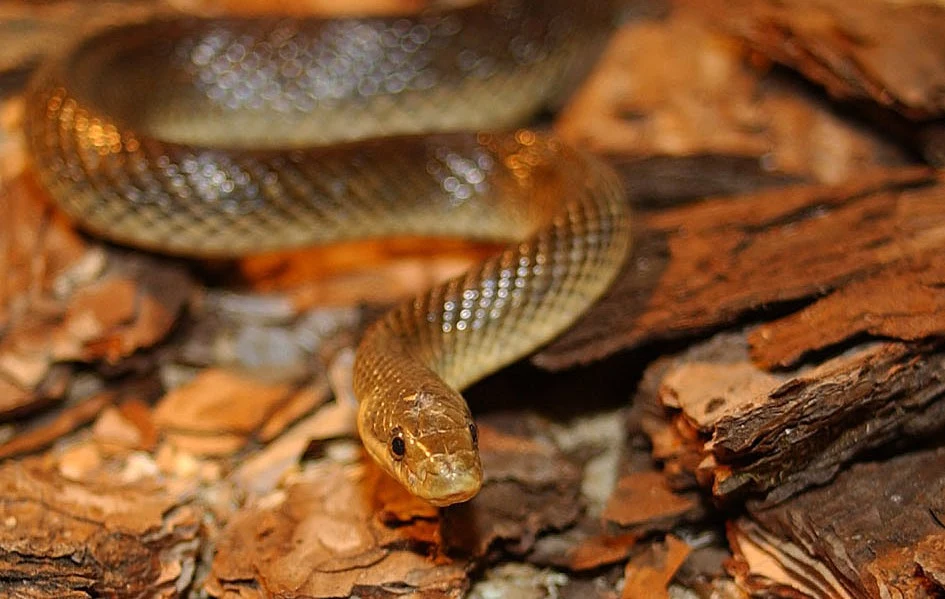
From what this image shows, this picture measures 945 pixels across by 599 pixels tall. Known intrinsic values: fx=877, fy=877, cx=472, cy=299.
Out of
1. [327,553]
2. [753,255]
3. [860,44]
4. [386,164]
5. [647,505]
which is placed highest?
[860,44]

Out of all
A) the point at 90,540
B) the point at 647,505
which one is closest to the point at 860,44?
the point at 647,505

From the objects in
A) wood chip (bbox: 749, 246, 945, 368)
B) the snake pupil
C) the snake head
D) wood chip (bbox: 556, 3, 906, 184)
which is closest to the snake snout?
the snake head

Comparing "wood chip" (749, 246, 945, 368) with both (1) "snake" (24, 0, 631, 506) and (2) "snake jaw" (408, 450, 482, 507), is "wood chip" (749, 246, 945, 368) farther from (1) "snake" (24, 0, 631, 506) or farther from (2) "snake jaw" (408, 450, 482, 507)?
(2) "snake jaw" (408, 450, 482, 507)

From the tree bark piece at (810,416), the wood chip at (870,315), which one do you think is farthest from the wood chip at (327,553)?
the wood chip at (870,315)

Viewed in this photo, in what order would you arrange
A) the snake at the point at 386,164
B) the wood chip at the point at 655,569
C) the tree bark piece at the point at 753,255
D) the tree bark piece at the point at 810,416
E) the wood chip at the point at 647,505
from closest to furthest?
the tree bark piece at the point at 810,416, the wood chip at the point at 655,569, the wood chip at the point at 647,505, the tree bark piece at the point at 753,255, the snake at the point at 386,164

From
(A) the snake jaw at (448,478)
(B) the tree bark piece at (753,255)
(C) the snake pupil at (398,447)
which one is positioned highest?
(A) the snake jaw at (448,478)

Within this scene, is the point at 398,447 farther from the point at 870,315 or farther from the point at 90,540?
the point at 870,315

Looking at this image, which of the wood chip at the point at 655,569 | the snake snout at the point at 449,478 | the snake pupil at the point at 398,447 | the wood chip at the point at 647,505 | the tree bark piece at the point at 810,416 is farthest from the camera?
the wood chip at the point at 647,505

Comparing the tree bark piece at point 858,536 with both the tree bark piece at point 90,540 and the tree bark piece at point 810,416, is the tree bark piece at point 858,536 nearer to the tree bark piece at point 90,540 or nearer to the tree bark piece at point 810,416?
the tree bark piece at point 810,416

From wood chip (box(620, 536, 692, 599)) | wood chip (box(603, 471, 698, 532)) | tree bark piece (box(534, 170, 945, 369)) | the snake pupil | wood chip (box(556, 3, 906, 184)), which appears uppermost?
the snake pupil
